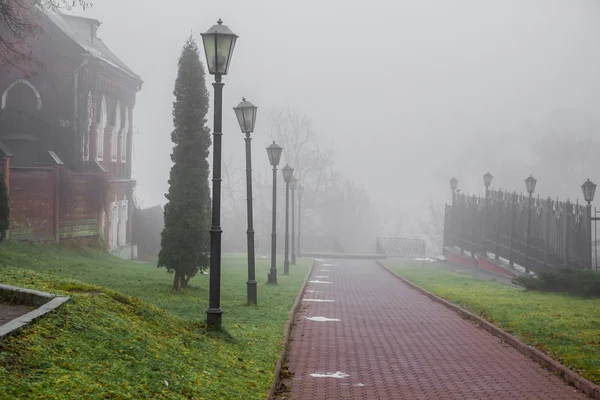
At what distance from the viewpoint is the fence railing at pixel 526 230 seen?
26.5m

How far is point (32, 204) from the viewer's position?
2548cm

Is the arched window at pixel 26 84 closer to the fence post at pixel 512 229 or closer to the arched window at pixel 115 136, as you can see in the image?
the arched window at pixel 115 136

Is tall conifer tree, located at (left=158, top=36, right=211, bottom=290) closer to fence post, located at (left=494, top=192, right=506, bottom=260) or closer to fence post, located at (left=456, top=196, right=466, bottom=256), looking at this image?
fence post, located at (left=494, top=192, right=506, bottom=260)

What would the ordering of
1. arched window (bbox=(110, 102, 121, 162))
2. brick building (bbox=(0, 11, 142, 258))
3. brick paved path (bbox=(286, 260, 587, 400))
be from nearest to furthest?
brick paved path (bbox=(286, 260, 587, 400)), brick building (bbox=(0, 11, 142, 258)), arched window (bbox=(110, 102, 121, 162))

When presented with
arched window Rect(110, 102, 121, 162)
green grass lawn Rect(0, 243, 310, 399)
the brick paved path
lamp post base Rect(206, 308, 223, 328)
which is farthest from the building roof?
lamp post base Rect(206, 308, 223, 328)

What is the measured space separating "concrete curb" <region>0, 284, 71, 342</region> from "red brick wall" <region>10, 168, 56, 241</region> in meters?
14.3

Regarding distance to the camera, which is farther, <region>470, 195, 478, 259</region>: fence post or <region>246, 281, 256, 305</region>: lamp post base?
<region>470, 195, 478, 259</region>: fence post

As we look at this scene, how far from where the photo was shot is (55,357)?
735 cm

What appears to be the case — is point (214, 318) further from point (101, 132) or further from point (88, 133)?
point (101, 132)

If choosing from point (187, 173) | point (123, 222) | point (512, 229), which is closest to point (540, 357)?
point (187, 173)

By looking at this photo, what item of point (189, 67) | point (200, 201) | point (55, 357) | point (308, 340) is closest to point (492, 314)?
point (308, 340)

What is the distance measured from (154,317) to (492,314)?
8133mm

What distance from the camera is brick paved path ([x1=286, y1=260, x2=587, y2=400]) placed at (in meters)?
9.57

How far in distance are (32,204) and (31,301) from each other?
635 inches
